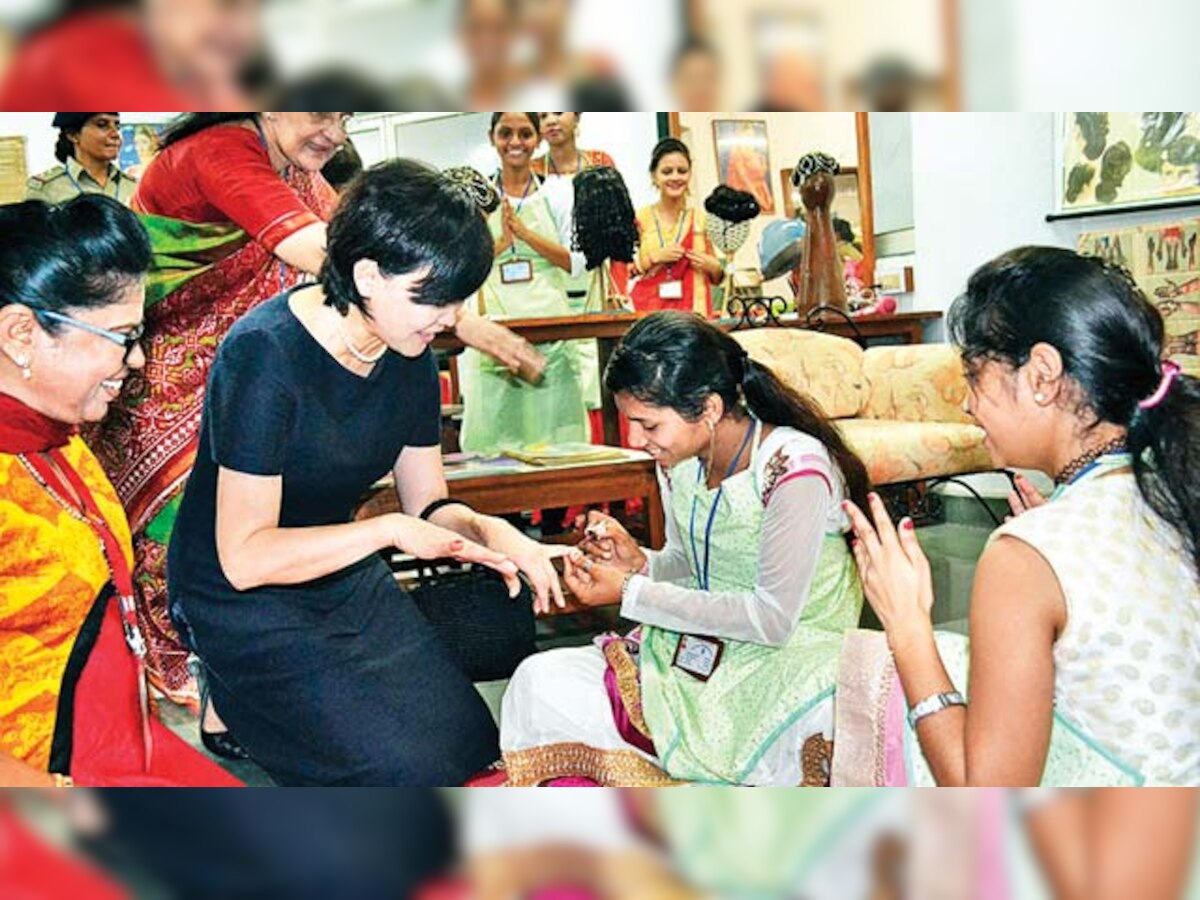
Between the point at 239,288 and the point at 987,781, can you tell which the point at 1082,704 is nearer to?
the point at 987,781

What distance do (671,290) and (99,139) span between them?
736mm

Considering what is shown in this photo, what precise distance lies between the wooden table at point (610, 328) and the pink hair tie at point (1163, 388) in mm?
477

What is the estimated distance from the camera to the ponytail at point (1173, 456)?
1113mm

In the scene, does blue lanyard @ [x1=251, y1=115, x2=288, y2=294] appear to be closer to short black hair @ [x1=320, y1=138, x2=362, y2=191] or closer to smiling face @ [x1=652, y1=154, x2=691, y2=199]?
short black hair @ [x1=320, y1=138, x2=362, y2=191]

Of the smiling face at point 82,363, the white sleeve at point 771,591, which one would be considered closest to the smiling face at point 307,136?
the smiling face at point 82,363

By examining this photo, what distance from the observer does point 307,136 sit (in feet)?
4.26

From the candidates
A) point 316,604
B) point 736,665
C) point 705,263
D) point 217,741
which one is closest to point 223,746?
point 217,741

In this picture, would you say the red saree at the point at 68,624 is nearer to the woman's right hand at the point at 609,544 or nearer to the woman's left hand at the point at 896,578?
the woman's right hand at the point at 609,544

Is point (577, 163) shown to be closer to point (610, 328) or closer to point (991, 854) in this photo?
point (610, 328)

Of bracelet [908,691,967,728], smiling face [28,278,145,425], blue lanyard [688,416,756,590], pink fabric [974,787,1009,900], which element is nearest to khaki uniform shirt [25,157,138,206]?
smiling face [28,278,145,425]

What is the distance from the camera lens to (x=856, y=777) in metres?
1.42

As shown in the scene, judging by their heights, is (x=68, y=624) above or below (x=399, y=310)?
below

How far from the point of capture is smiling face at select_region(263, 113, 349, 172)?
4.09 ft

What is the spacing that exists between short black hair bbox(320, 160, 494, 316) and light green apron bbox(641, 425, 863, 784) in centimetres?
48
